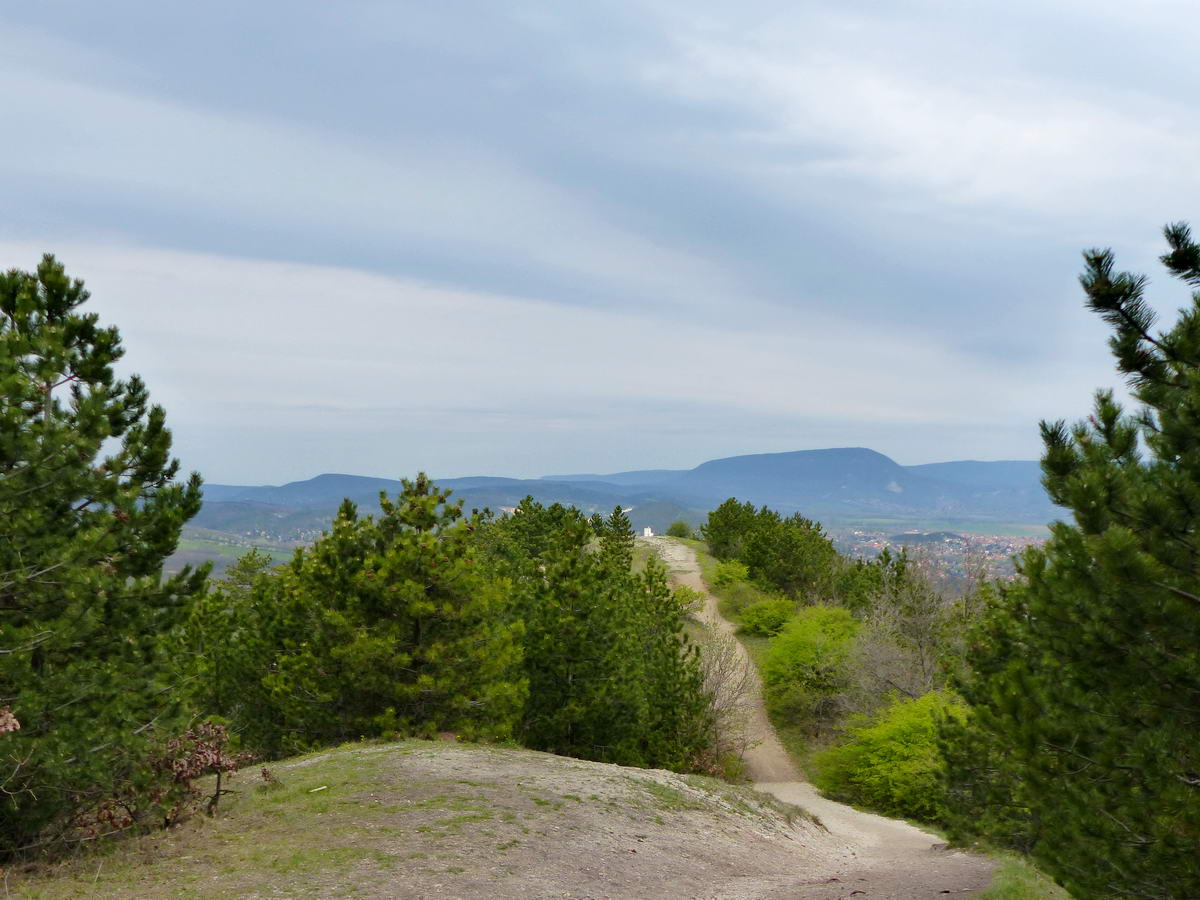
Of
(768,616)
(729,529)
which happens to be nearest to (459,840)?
(768,616)

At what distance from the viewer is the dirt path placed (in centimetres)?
1265

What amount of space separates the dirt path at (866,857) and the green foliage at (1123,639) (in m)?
5.60

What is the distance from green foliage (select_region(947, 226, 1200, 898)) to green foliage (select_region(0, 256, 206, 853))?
9893mm

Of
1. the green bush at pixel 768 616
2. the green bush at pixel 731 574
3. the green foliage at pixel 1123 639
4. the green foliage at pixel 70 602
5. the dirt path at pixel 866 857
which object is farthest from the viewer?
the green bush at pixel 731 574

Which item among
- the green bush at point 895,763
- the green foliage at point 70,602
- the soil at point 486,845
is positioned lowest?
the green bush at point 895,763

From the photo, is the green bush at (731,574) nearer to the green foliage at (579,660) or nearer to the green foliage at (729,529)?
the green foliage at (729,529)

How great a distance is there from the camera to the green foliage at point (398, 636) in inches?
768

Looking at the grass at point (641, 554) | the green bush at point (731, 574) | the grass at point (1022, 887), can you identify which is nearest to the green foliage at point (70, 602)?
the grass at point (1022, 887)

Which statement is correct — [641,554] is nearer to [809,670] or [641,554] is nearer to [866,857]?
[809,670]

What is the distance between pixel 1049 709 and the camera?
24.5ft

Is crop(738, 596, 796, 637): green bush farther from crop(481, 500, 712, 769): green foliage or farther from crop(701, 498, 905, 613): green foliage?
crop(481, 500, 712, 769): green foliage

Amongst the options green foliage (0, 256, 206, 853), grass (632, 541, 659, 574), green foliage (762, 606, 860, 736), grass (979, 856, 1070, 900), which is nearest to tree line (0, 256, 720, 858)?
green foliage (0, 256, 206, 853)

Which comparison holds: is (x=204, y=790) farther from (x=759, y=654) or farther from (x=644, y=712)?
(x=759, y=654)

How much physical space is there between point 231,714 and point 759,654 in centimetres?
3369
